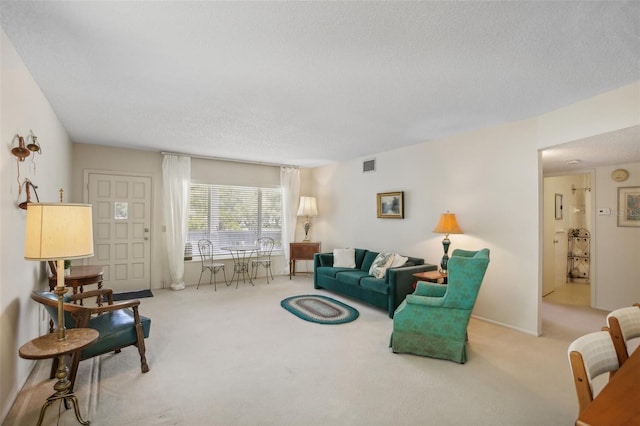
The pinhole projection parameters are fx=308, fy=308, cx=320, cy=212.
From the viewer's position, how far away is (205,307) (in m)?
4.52

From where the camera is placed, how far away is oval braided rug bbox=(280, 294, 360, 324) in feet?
13.1

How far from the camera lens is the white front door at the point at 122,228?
5152 mm

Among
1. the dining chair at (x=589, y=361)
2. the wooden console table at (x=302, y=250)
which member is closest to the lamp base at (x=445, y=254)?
the dining chair at (x=589, y=361)

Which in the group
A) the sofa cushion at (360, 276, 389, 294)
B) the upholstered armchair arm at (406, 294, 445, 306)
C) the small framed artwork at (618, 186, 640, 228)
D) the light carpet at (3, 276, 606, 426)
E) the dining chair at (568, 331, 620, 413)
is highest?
the small framed artwork at (618, 186, 640, 228)

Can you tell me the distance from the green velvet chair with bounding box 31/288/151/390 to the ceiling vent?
4.25 meters

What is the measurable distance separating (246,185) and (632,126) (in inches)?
227

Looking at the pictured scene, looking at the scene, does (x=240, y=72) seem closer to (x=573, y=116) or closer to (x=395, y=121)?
(x=395, y=121)

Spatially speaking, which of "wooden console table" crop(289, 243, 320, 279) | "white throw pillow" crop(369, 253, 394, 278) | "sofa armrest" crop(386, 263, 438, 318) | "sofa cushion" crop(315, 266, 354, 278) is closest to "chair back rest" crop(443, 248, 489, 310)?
"sofa armrest" crop(386, 263, 438, 318)

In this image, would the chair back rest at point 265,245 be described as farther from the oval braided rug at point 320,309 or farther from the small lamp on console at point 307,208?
the oval braided rug at point 320,309

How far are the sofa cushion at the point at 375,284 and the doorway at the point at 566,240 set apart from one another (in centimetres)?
299

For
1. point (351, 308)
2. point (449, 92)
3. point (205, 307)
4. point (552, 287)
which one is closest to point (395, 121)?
point (449, 92)

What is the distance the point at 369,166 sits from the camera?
18.9ft

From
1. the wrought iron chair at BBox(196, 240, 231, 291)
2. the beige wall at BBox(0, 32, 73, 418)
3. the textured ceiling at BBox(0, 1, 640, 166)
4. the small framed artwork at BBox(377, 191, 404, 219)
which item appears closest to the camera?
the textured ceiling at BBox(0, 1, 640, 166)

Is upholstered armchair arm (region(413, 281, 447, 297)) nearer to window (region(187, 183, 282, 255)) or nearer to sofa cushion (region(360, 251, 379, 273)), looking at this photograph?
sofa cushion (region(360, 251, 379, 273))
